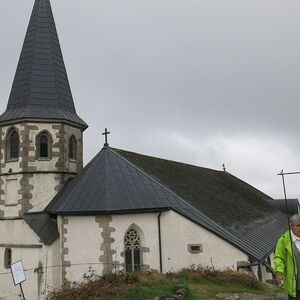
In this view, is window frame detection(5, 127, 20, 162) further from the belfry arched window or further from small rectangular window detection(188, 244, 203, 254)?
small rectangular window detection(188, 244, 203, 254)

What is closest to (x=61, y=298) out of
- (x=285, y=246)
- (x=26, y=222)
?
(x=26, y=222)

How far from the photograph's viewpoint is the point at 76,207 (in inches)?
645

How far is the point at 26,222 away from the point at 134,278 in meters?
7.13

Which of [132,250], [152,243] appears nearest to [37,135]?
[132,250]

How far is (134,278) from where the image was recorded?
13.5 m

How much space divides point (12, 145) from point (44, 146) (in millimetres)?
1604

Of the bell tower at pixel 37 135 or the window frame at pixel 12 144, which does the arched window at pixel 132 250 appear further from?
the window frame at pixel 12 144

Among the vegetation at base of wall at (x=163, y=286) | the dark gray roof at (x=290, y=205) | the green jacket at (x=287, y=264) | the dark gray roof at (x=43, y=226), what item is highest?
the dark gray roof at (x=290, y=205)

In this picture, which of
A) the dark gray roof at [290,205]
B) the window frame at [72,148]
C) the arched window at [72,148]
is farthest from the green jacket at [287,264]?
the dark gray roof at [290,205]

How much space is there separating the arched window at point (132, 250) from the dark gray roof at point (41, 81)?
6.77 m

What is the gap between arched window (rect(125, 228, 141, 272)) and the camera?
16391 mm

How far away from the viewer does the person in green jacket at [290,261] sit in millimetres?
5836

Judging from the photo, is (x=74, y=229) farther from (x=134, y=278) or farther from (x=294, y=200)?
(x=294, y=200)

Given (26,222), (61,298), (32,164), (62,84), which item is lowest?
(61,298)
